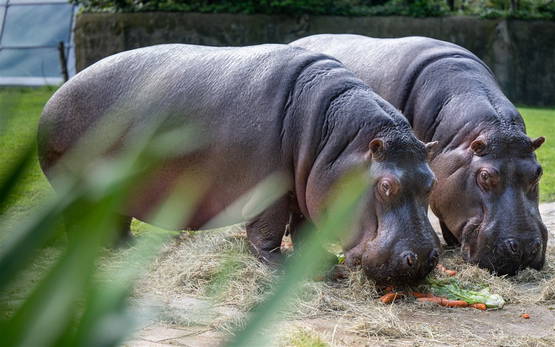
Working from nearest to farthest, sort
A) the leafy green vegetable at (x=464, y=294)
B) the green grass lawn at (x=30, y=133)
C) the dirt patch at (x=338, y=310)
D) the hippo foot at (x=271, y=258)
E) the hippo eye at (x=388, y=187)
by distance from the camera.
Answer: the green grass lawn at (x=30, y=133) → the dirt patch at (x=338, y=310) → the hippo eye at (x=388, y=187) → the leafy green vegetable at (x=464, y=294) → the hippo foot at (x=271, y=258)

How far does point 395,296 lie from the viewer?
4168 mm

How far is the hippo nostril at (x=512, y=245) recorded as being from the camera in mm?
4691

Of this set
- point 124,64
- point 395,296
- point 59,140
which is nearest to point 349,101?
point 395,296

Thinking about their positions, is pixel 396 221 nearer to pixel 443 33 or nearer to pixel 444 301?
pixel 444 301

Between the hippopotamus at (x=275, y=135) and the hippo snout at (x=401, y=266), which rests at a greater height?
the hippopotamus at (x=275, y=135)

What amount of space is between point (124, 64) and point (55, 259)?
15.4 feet

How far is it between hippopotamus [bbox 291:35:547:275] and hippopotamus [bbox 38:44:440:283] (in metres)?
0.69

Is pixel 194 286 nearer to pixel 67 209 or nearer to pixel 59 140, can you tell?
pixel 59 140

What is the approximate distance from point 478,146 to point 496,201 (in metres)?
0.37

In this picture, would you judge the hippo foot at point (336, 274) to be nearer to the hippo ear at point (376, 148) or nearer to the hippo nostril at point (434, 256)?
the hippo nostril at point (434, 256)

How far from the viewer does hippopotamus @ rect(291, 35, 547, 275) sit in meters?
4.77

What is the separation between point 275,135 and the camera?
180 inches

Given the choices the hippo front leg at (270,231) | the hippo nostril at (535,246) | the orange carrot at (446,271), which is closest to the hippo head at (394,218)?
the hippo front leg at (270,231)

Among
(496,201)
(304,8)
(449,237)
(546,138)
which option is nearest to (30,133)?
(496,201)
